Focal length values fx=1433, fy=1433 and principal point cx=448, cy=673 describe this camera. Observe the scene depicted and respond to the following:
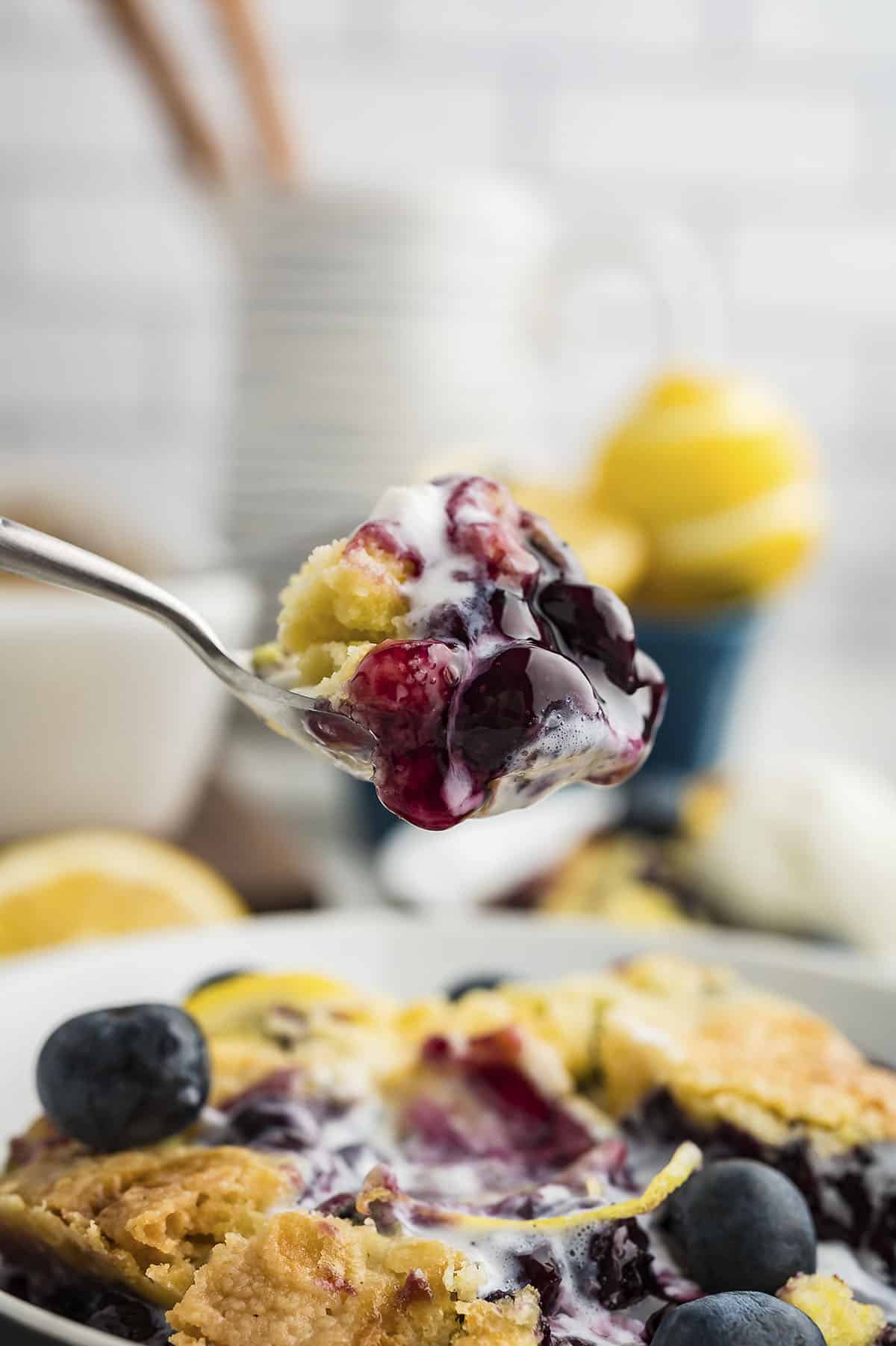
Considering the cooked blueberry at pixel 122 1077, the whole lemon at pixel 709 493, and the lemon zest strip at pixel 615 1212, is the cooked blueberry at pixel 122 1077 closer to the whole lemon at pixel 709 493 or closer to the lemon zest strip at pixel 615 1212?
the lemon zest strip at pixel 615 1212

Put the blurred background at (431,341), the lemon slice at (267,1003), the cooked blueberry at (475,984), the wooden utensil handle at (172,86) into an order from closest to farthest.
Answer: the lemon slice at (267,1003) < the cooked blueberry at (475,984) < the blurred background at (431,341) < the wooden utensil handle at (172,86)

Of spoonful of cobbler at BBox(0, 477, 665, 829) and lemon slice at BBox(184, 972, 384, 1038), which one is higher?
spoonful of cobbler at BBox(0, 477, 665, 829)

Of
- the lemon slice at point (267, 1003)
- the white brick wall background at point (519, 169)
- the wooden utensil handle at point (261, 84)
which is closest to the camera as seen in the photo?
the lemon slice at point (267, 1003)

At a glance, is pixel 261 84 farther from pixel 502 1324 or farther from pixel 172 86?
pixel 502 1324

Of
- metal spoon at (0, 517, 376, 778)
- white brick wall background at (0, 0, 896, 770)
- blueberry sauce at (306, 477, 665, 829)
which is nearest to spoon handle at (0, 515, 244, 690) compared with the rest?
metal spoon at (0, 517, 376, 778)

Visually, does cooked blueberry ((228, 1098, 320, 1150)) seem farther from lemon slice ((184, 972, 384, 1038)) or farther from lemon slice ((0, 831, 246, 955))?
lemon slice ((0, 831, 246, 955))

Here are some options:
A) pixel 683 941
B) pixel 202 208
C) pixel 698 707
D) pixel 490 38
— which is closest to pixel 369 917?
pixel 683 941

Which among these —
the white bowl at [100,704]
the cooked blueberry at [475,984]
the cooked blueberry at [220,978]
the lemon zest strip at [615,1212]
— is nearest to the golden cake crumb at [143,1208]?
the lemon zest strip at [615,1212]
